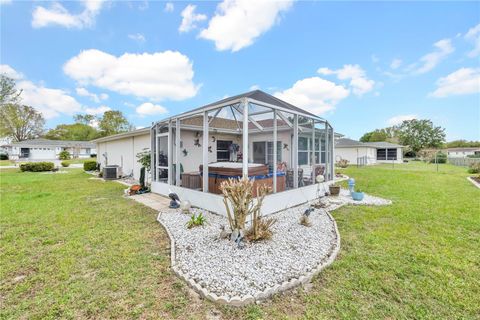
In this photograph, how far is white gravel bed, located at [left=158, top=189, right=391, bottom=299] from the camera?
2.78 m

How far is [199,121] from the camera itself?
8.77 m

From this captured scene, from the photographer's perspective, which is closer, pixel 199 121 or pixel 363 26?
pixel 199 121

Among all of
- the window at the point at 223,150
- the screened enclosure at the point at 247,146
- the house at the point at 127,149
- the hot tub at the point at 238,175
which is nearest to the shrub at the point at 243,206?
the screened enclosure at the point at 247,146

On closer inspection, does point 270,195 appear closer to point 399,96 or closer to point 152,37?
point 152,37

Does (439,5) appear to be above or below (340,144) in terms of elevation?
above

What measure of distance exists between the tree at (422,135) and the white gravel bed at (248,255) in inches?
2044

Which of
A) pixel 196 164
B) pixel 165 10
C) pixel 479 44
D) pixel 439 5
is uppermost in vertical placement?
pixel 165 10

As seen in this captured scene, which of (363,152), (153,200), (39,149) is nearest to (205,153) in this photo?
(153,200)

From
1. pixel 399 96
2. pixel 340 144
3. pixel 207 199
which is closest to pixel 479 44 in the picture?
pixel 399 96

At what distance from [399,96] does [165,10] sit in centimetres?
2069

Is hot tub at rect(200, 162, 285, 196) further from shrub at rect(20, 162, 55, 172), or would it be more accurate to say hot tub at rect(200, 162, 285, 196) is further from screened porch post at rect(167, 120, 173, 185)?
shrub at rect(20, 162, 55, 172)

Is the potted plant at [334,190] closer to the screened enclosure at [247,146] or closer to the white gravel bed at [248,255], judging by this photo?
the screened enclosure at [247,146]

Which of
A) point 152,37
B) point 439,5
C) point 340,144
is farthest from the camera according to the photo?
point 340,144

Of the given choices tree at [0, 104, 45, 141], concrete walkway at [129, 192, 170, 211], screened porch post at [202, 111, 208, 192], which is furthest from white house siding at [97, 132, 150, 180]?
tree at [0, 104, 45, 141]
